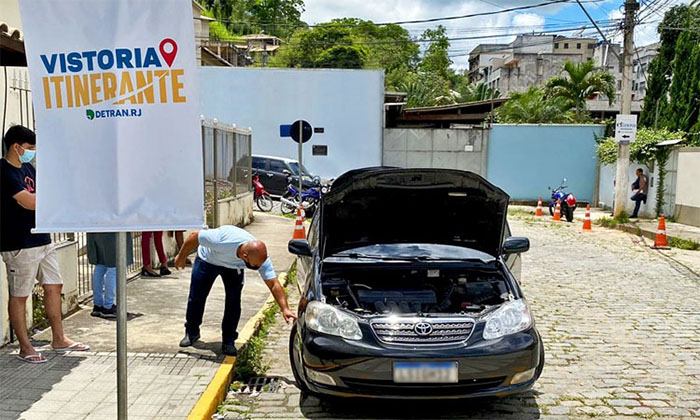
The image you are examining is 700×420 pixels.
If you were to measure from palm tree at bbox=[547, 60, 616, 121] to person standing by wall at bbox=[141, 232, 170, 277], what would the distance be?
26.0m

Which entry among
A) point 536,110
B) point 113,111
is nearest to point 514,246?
point 113,111

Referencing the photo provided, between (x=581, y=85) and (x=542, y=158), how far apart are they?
18.1 ft

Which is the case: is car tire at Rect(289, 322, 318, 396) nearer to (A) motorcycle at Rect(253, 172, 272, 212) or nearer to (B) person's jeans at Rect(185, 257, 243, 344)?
(B) person's jeans at Rect(185, 257, 243, 344)

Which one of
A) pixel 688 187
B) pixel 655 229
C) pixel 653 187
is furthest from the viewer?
pixel 653 187

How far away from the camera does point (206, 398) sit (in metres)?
4.86

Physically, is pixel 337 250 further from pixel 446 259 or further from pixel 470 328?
pixel 470 328

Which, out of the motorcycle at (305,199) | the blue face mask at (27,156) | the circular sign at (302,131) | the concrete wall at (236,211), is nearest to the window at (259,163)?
the motorcycle at (305,199)

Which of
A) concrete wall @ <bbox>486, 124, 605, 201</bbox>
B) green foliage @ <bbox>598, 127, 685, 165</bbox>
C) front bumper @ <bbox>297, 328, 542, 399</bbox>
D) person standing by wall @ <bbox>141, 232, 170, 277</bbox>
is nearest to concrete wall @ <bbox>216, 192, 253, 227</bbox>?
person standing by wall @ <bbox>141, 232, 170, 277</bbox>

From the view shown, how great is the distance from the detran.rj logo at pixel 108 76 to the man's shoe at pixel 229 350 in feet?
10.0

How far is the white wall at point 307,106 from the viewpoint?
29.2 meters

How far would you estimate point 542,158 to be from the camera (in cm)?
2862

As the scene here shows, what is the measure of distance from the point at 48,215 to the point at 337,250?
2.81 meters

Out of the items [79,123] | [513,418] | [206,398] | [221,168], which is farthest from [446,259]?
[221,168]

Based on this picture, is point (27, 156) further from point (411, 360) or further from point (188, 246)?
point (411, 360)
